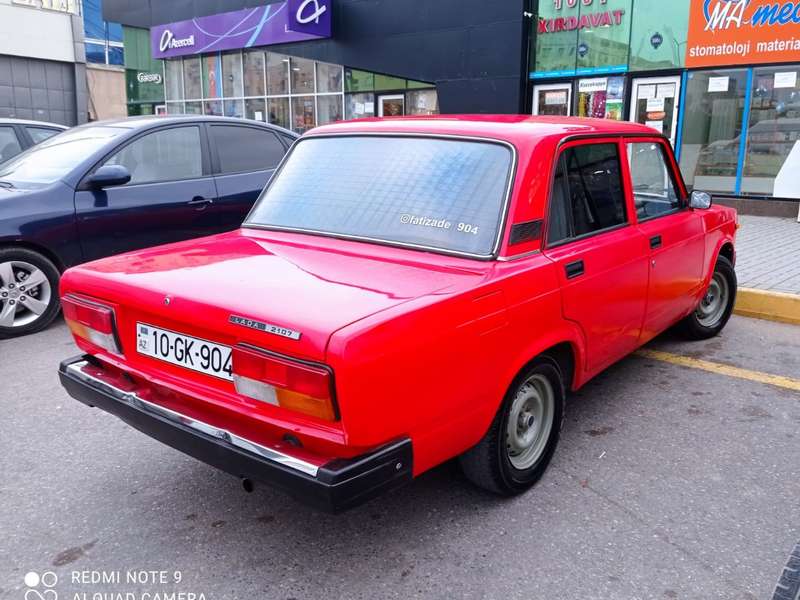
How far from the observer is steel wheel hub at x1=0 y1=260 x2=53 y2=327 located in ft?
17.7

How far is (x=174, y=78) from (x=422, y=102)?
1134 cm

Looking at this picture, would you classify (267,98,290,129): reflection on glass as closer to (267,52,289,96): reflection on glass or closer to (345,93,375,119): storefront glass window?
(267,52,289,96): reflection on glass

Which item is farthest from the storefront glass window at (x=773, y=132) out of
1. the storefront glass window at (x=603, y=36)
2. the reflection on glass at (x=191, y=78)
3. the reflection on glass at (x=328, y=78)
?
the reflection on glass at (x=191, y=78)

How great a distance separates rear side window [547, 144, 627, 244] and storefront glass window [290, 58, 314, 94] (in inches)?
661

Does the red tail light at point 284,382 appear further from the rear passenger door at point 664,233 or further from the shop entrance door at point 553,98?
the shop entrance door at point 553,98

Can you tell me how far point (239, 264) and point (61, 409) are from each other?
1940mm

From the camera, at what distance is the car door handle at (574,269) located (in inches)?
125

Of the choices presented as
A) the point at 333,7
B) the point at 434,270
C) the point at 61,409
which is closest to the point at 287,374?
the point at 434,270

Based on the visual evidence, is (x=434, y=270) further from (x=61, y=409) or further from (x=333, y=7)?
(x=333, y=7)

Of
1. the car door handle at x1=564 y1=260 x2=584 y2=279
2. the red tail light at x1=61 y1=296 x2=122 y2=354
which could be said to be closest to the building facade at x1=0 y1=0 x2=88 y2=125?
the red tail light at x1=61 y1=296 x2=122 y2=354

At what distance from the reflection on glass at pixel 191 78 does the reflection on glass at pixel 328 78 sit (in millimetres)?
5934

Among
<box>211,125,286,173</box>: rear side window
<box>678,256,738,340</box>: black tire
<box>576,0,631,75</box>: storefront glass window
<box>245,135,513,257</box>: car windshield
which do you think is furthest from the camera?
<box>576,0,631,75</box>: storefront glass window

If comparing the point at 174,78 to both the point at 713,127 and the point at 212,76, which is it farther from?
the point at 713,127

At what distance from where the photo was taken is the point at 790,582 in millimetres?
2541
